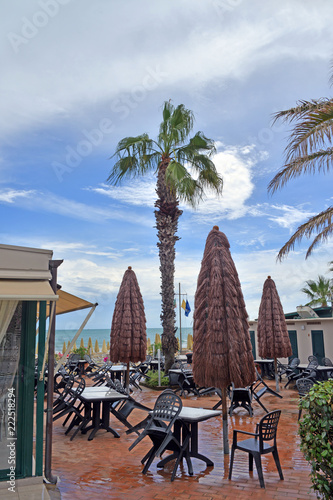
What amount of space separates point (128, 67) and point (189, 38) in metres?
2.23

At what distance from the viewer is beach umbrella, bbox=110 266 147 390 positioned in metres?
9.95

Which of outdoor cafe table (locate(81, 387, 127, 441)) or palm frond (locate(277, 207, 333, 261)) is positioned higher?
palm frond (locate(277, 207, 333, 261))

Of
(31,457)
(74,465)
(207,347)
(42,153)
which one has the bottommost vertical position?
(74,465)

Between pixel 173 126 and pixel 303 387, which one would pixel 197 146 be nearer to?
pixel 173 126

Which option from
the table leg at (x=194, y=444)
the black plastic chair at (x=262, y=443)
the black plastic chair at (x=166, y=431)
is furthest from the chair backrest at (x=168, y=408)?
the black plastic chair at (x=262, y=443)

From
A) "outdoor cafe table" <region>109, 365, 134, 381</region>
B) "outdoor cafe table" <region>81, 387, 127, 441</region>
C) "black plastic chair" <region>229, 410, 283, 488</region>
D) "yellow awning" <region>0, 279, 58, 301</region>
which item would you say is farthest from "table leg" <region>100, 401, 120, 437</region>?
"outdoor cafe table" <region>109, 365, 134, 381</region>

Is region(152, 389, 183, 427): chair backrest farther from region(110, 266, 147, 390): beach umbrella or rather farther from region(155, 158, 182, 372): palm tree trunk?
region(155, 158, 182, 372): palm tree trunk

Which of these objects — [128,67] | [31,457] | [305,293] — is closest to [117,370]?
[31,457]

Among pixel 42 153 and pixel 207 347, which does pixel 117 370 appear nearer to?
pixel 207 347

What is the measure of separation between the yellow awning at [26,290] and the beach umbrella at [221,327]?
3.01 metres

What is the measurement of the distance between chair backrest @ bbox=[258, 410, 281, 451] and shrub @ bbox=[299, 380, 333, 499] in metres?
1.25

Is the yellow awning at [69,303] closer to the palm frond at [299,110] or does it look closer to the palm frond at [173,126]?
the palm frond at [299,110]

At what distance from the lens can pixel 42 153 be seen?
14945 mm

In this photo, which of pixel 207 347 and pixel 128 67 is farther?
pixel 128 67
